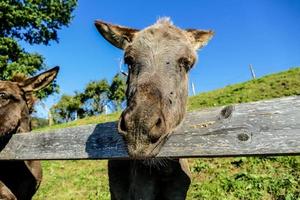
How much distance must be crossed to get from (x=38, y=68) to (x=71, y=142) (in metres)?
24.5

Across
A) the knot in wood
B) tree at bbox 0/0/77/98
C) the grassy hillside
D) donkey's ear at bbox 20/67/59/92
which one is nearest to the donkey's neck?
donkey's ear at bbox 20/67/59/92

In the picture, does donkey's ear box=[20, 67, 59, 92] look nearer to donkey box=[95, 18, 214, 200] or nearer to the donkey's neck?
the donkey's neck

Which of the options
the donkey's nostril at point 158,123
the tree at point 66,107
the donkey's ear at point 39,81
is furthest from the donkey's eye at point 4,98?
the tree at point 66,107

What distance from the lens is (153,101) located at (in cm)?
302

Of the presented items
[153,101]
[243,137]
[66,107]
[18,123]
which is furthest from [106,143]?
[66,107]

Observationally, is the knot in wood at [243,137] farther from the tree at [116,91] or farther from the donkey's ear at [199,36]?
the tree at [116,91]

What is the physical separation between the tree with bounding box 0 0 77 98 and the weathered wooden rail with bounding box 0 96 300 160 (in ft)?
68.2

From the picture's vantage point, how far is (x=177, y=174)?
4.25 meters

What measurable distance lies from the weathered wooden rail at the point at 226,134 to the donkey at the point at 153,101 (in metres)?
0.19

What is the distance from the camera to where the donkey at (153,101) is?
292cm

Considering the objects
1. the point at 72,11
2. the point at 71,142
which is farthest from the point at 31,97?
the point at 72,11

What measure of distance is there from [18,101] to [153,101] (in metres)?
3.50

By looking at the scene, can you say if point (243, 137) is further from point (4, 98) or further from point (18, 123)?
point (4, 98)

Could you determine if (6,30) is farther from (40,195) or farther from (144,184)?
(144,184)
